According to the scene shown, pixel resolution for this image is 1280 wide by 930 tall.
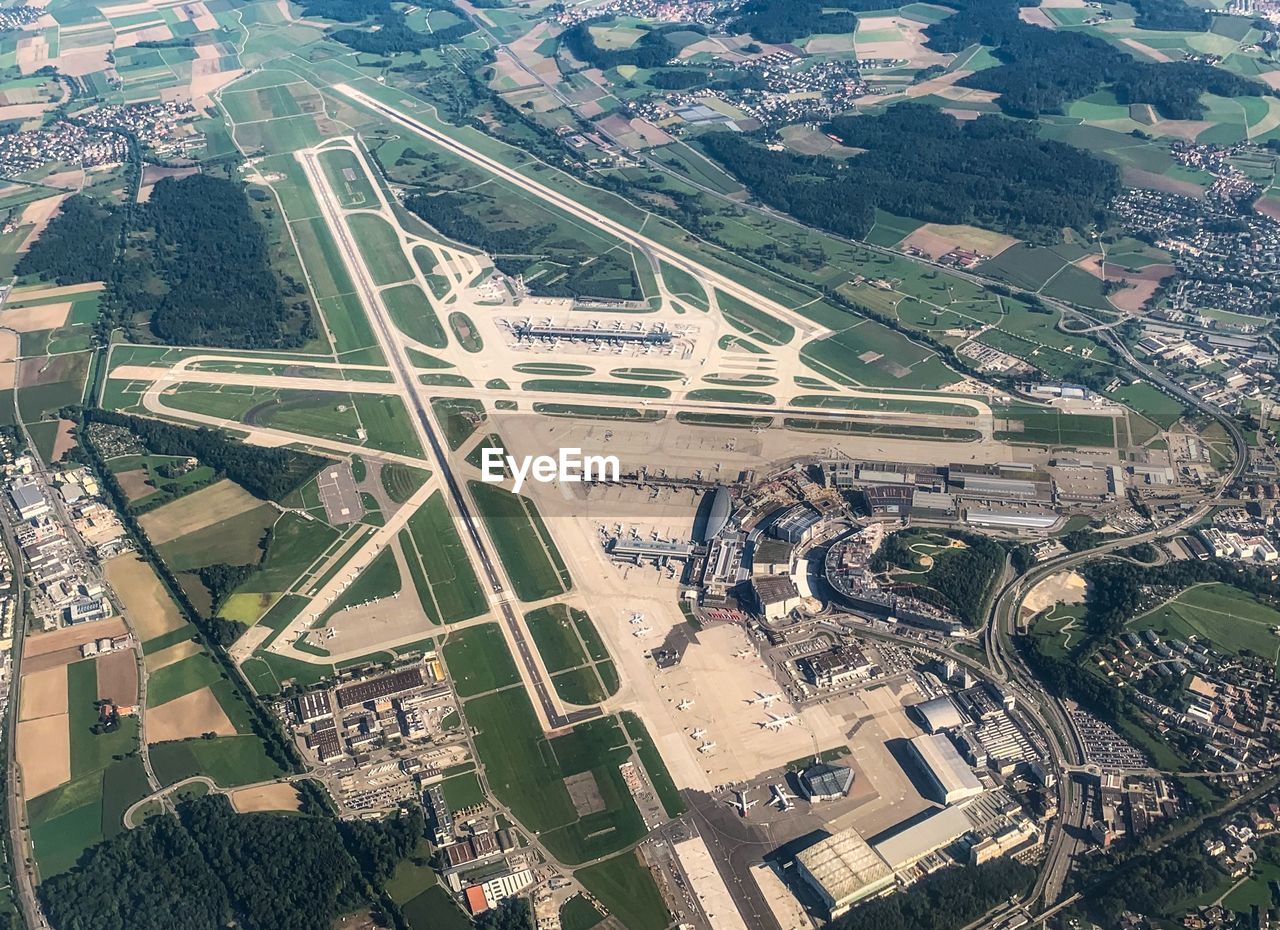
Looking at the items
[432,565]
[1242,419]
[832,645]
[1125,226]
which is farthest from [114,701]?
[1125,226]

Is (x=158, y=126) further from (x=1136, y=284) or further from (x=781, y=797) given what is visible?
(x=781, y=797)

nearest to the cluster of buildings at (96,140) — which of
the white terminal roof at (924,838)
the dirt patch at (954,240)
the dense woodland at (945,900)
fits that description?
the dirt patch at (954,240)

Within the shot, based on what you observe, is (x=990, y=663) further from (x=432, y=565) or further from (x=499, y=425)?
(x=499, y=425)

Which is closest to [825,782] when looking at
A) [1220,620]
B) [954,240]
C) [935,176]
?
[1220,620]

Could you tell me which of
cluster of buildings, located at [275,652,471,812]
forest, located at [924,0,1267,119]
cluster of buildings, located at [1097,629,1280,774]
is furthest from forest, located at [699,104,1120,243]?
cluster of buildings, located at [275,652,471,812]

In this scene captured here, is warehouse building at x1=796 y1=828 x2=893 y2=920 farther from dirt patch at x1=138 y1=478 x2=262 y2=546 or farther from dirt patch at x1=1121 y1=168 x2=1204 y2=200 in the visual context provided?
dirt patch at x1=1121 y1=168 x2=1204 y2=200
